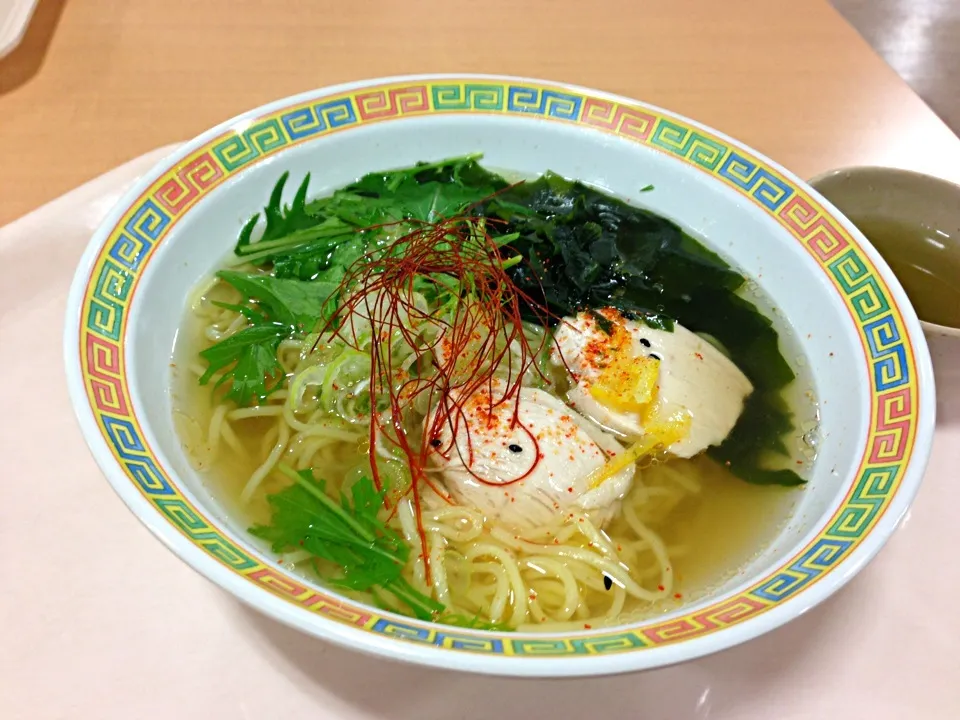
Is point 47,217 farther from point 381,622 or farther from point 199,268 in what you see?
point 381,622

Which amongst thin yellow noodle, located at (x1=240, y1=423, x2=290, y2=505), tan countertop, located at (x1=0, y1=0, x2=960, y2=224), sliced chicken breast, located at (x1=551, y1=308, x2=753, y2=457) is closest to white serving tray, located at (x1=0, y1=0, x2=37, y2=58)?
tan countertop, located at (x1=0, y1=0, x2=960, y2=224)

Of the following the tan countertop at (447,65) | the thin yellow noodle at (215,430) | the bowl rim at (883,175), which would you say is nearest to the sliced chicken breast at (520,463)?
the thin yellow noodle at (215,430)

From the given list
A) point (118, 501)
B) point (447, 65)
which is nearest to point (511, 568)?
point (118, 501)

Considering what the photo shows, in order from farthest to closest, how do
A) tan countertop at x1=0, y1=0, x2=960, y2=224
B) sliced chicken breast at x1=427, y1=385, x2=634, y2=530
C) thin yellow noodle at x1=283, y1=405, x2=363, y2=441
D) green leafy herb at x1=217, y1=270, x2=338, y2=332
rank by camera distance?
1. tan countertop at x1=0, y1=0, x2=960, y2=224
2. green leafy herb at x1=217, y1=270, x2=338, y2=332
3. thin yellow noodle at x1=283, y1=405, x2=363, y2=441
4. sliced chicken breast at x1=427, y1=385, x2=634, y2=530

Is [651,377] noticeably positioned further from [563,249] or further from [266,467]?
[266,467]

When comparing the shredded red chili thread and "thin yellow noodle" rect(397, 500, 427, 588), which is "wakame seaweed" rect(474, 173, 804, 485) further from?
"thin yellow noodle" rect(397, 500, 427, 588)

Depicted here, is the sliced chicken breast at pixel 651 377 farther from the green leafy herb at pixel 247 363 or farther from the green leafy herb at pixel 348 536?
the green leafy herb at pixel 247 363

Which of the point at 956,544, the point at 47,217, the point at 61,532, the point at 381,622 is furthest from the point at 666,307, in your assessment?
the point at 47,217
